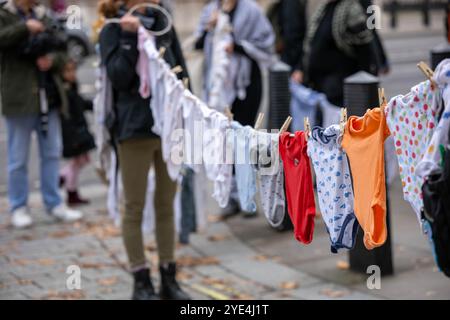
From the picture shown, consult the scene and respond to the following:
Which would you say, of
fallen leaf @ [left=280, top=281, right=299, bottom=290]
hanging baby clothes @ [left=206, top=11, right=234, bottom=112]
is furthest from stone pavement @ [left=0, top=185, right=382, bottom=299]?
hanging baby clothes @ [left=206, top=11, right=234, bottom=112]

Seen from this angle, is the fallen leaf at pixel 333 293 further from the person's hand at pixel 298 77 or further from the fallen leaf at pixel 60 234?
the person's hand at pixel 298 77

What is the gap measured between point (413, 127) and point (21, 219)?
5.19 meters

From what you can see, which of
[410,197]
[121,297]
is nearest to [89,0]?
[121,297]

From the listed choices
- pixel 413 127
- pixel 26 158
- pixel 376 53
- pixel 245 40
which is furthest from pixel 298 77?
pixel 413 127

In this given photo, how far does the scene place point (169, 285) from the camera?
18.9 feet

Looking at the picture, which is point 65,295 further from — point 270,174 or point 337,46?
point 337,46

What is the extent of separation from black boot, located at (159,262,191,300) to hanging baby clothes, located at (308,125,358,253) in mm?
1968

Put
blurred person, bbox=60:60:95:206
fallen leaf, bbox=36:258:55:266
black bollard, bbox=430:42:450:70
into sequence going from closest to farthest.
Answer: black bollard, bbox=430:42:450:70, fallen leaf, bbox=36:258:55:266, blurred person, bbox=60:60:95:206

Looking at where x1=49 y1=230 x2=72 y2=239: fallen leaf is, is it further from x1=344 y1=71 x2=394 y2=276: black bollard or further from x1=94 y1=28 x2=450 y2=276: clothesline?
x1=94 y1=28 x2=450 y2=276: clothesline

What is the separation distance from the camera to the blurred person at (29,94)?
7551mm

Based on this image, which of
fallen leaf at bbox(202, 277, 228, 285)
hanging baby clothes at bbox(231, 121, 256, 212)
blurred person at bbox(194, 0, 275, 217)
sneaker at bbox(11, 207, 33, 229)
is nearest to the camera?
hanging baby clothes at bbox(231, 121, 256, 212)

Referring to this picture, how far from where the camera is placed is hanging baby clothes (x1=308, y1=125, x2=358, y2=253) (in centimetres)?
391

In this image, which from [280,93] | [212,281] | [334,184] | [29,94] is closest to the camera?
[334,184]

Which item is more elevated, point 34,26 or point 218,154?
point 34,26
